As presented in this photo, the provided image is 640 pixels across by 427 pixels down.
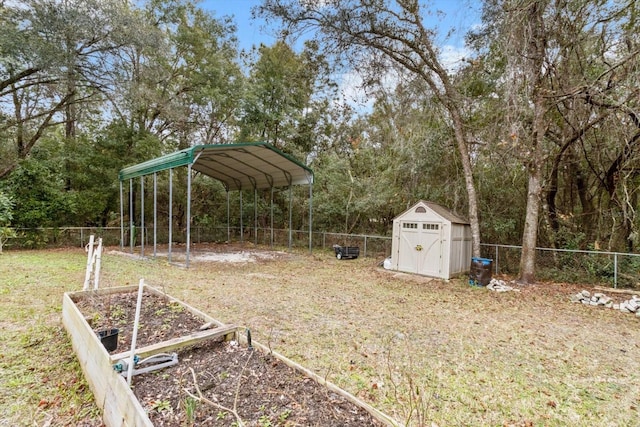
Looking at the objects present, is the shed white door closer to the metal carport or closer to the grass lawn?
the grass lawn

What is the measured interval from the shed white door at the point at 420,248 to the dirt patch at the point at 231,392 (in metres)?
5.68

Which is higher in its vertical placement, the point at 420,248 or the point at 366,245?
the point at 420,248

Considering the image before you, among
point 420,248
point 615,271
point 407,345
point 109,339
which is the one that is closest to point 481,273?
point 420,248

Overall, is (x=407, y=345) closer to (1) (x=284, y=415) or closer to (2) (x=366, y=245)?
(1) (x=284, y=415)

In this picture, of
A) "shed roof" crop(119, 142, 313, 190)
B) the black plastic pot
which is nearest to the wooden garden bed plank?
the black plastic pot

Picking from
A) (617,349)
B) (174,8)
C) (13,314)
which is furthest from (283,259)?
(174,8)

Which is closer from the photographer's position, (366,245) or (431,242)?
(431,242)

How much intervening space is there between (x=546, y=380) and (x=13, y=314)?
6.56m

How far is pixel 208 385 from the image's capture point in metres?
2.33

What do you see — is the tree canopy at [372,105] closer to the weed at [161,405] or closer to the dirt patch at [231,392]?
the dirt patch at [231,392]

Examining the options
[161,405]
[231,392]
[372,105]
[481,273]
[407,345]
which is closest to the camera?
[161,405]

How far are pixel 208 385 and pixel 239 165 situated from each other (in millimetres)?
9669

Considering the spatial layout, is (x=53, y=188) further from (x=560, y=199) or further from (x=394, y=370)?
(x=560, y=199)

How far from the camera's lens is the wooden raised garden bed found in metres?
1.95
